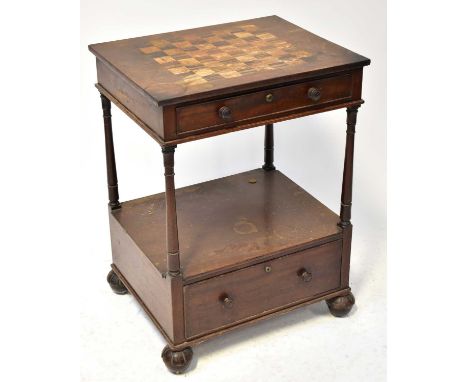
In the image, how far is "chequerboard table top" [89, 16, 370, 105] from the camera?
375cm

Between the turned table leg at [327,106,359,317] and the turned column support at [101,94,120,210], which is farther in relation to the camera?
the turned column support at [101,94,120,210]

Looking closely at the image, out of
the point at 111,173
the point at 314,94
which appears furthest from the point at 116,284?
the point at 314,94

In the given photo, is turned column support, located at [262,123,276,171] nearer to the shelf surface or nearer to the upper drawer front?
the shelf surface

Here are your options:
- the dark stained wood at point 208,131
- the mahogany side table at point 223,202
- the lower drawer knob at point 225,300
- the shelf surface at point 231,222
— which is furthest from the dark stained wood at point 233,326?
the dark stained wood at point 208,131

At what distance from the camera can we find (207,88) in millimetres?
3697

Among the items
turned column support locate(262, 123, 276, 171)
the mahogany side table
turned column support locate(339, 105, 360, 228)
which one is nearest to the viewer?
the mahogany side table

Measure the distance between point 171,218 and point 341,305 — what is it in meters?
0.93

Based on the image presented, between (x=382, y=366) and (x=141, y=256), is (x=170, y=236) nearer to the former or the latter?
(x=141, y=256)

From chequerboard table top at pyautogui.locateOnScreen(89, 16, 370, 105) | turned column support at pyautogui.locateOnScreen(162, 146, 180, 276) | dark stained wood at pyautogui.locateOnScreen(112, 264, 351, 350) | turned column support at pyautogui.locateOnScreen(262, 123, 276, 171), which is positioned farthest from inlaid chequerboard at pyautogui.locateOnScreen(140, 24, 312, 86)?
dark stained wood at pyautogui.locateOnScreen(112, 264, 351, 350)

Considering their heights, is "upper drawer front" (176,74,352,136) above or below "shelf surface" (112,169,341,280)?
above

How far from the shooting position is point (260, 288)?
4.17m

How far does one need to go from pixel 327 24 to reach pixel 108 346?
2.31 meters

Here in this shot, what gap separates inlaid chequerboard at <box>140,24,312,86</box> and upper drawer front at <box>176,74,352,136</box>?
0.35ft

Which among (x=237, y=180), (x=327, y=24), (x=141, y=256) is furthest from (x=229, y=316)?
(x=327, y=24)
